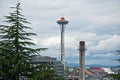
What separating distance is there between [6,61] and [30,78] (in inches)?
69.4

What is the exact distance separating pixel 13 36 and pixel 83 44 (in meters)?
113

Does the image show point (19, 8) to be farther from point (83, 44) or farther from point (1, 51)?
point (83, 44)

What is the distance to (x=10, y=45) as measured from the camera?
2077 cm

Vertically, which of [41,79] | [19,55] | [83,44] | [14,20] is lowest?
[41,79]

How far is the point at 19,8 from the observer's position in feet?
70.3

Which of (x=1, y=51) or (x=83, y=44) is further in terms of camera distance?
(x=83, y=44)

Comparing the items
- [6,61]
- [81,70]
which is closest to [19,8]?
[6,61]

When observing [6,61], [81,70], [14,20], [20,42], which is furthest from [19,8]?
[81,70]

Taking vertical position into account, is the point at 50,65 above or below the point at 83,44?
below

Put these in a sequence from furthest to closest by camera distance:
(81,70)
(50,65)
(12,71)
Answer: (81,70) < (50,65) < (12,71)

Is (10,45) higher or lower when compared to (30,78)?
higher

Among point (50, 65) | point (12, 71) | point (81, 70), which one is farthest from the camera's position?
point (81, 70)

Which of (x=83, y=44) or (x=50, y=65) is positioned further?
(x=83, y=44)

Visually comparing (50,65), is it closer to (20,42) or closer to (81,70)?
(20,42)
